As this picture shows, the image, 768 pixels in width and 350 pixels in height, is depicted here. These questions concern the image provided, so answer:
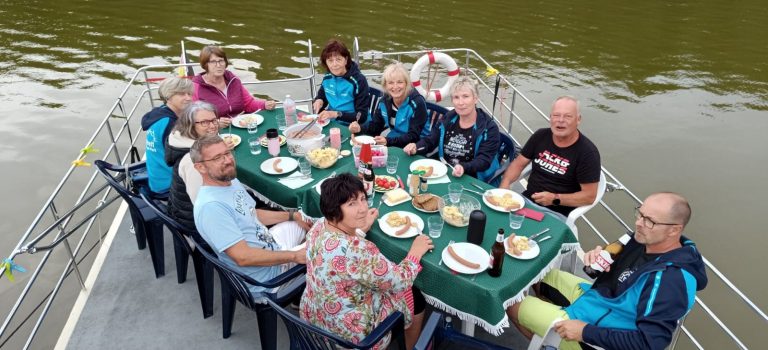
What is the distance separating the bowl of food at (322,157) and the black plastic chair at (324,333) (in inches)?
60.6

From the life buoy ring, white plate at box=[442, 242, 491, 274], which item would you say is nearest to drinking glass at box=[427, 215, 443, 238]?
white plate at box=[442, 242, 491, 274]

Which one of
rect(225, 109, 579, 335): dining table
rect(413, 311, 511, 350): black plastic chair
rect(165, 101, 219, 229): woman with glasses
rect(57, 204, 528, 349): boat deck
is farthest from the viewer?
rect(57, 204, 528, 349): boat deck

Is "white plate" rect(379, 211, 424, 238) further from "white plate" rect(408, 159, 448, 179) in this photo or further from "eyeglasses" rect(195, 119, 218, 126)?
"eyeglasses" rect(195, 119, 218, 126)

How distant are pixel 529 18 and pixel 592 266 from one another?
15.6 m

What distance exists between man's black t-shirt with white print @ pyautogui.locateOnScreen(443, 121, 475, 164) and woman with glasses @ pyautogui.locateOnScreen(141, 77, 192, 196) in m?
2.38

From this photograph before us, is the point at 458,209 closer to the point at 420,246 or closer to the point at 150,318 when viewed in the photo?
the point at 420,246

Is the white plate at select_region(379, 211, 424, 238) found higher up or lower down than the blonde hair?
lower down

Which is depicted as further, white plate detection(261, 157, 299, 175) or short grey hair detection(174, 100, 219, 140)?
white plate detection(261, 157, 299, 175)

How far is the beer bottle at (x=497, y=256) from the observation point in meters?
2.58

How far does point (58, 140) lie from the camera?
8664 mm

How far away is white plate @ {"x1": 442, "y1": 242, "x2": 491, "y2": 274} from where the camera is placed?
266 centimetres

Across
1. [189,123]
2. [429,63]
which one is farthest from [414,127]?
[189,123]

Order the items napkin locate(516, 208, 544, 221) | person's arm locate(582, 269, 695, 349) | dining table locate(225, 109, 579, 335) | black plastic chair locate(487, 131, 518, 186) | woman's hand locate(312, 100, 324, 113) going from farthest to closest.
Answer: woman's hand locate(312, 100, 324, 113) → black plastic chair locate(487, 131, 518, 186) → napkin locate(516, 208, 544, 221) → dining table locate(225, 109, 579, 335) → person's arm locate(582, 269, 695, 349)

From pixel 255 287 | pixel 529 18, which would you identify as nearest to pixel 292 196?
pixel 255 287
